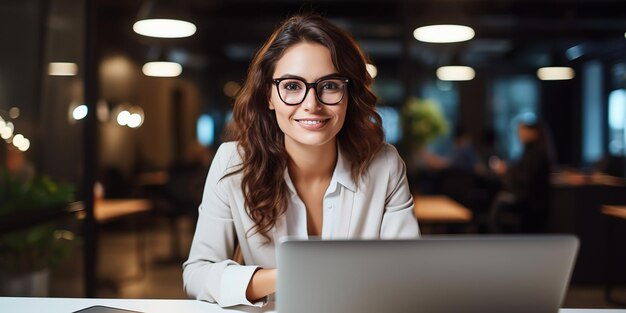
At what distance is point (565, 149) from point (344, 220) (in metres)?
4.23

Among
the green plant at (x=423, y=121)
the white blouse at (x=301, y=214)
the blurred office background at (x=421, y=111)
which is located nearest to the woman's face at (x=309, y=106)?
the white blouse at (x=301, y=214)

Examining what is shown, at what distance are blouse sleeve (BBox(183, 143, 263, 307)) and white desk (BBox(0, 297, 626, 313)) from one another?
0.09 feet

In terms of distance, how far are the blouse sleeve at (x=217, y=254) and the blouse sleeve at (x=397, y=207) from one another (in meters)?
0.50

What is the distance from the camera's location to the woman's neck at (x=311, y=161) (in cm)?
188

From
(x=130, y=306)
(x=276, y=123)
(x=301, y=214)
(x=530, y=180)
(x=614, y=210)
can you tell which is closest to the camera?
(x=130, y=306)

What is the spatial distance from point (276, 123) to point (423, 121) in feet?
12.3

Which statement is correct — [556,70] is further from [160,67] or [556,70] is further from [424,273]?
[424,273]

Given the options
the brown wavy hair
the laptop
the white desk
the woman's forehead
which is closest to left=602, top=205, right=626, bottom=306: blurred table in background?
the brown wavy hair

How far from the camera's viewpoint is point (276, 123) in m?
1.97

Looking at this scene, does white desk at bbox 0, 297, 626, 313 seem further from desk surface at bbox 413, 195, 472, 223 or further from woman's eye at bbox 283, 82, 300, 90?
desk surface at bbox 413, 195, 472, 223

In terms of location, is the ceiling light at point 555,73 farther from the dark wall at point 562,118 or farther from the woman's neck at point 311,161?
the woman's neck at point 311,161

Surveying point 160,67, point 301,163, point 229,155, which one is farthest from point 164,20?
point 301,163

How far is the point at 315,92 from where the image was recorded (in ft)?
5.68

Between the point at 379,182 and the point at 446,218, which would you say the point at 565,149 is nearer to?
the point at 446,218
